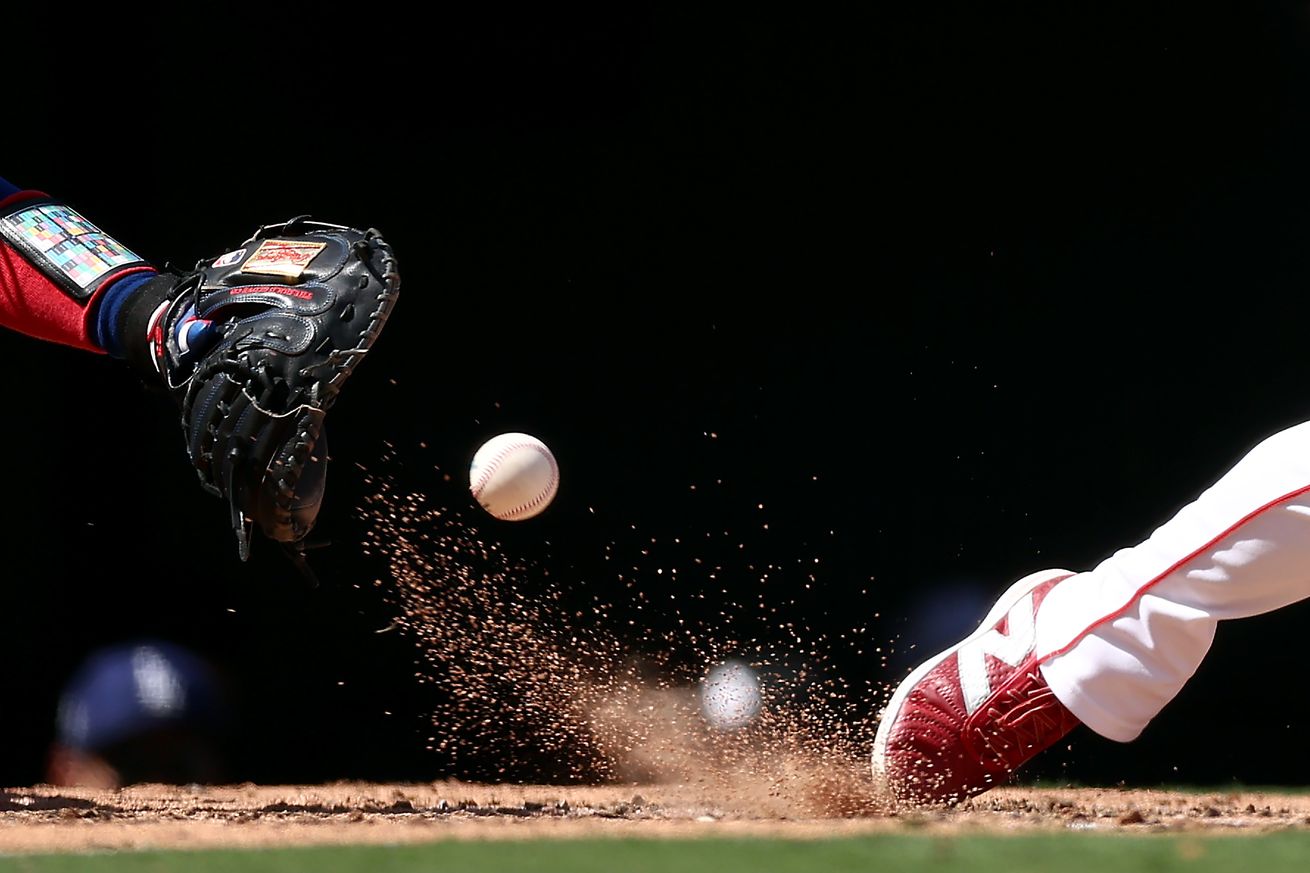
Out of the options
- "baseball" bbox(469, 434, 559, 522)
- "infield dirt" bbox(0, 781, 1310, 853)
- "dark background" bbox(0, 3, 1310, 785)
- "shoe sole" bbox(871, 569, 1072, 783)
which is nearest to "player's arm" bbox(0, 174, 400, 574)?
"infield dirt" bbox(0, 781, 1310, 853)

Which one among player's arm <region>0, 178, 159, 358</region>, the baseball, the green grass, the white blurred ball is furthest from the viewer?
the white blurred ball

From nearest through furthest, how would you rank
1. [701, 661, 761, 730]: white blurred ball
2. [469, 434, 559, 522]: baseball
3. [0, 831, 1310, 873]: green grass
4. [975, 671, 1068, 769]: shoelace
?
[0, 831, 1310, 873]: green grass < [975, 671, 1068, 769]: shoelace < [469, 434, 559, 522]: baseball < [701, 661, 761, 730]: white blurred ball

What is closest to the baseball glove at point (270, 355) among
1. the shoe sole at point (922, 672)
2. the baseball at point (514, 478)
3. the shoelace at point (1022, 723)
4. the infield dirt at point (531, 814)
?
the infield dirt at point (531, 814)

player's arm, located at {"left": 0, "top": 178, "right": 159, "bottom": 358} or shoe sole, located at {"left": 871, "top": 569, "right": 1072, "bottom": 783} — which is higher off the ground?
player's arm, located at {"left": 0, "top": 178, "right": 159, "bottom": 358}

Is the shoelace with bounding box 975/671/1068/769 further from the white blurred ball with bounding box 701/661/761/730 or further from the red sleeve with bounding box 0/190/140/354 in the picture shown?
the red sleeve with bounding box 0/190/140/354

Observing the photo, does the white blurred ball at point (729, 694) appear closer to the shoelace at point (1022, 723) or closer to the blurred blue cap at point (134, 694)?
the blurred blue cap at point (134, 694)

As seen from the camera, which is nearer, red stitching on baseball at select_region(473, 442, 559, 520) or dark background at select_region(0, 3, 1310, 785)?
red stitching on baseball at select_region(473, 442, 559, 520)

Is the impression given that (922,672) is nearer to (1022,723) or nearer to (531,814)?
(1022,723)
